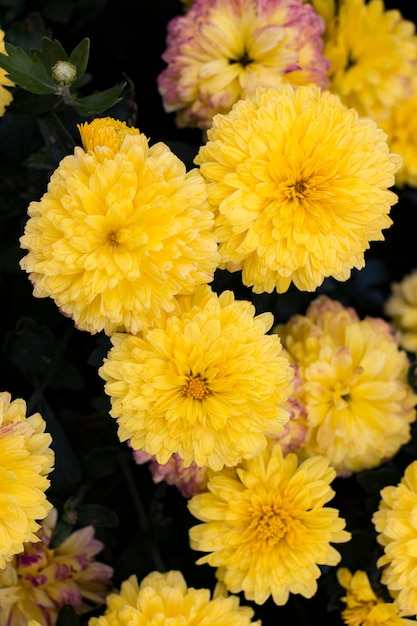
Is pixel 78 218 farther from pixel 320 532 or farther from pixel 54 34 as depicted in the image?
pixel 54 34

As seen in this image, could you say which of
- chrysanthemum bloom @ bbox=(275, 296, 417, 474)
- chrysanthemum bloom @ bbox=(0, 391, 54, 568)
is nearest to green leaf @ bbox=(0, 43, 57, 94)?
chrysanthemum bloom @ bbox=(0, 391, 54, 568)

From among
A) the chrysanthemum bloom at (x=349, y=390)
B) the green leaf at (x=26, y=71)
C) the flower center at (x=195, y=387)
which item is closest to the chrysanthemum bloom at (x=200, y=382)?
the flower center at (x=195, y=387)

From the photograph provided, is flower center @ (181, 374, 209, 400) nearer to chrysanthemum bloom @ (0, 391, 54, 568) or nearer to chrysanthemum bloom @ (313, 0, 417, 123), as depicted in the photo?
chrysanthemum bloom @ (0, 391, 54, 568)

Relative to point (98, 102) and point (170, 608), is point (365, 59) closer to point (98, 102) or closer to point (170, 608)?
point (98, 102)

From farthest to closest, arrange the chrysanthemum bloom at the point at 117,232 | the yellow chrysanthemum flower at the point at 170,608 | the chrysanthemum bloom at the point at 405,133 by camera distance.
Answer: the chrysanthemum bloom at the point at 405,133 < the yellow chrysanthemum flower at the point at 170,608 < the chrysanthemum bloom at the point at 117,232

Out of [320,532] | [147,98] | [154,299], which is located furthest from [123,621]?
[147,98]

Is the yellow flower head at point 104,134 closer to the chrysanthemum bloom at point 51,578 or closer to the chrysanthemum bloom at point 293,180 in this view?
the chrysanthemum bloom at point 293,180

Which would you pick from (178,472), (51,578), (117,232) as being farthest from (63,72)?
(51,578)
